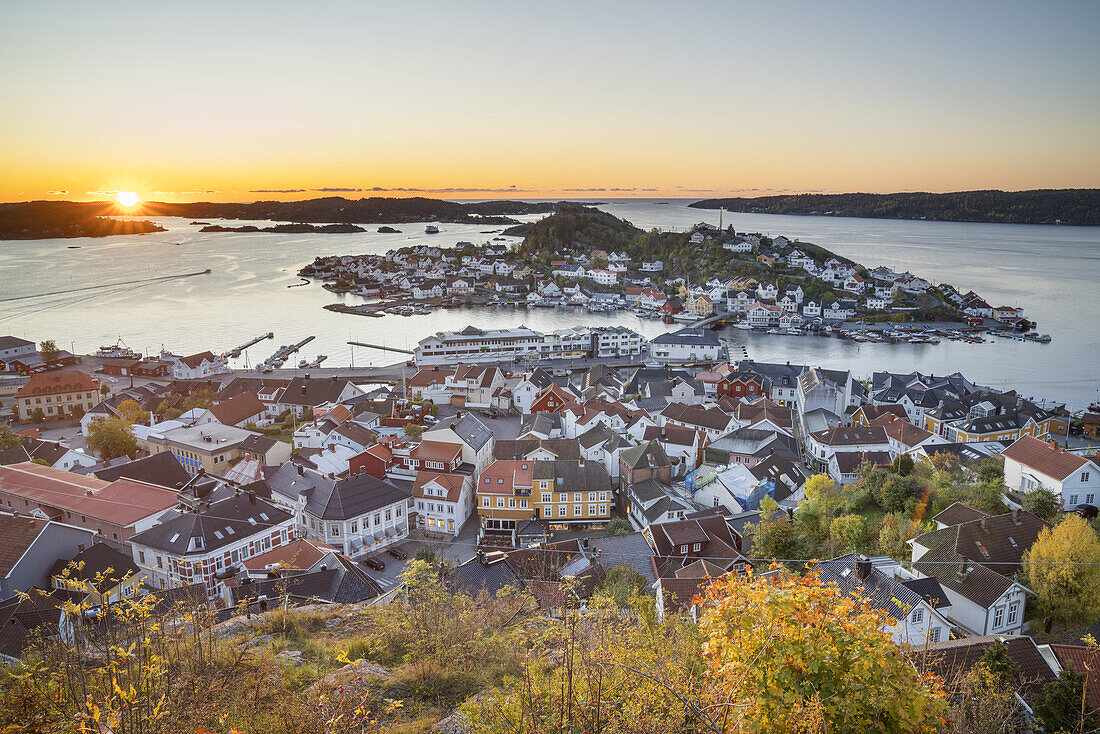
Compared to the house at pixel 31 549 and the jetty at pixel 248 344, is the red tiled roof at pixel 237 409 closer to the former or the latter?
the house at pixel 31 549

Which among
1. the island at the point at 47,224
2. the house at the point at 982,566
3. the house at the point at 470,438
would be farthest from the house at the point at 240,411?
the island at the point at 47,224

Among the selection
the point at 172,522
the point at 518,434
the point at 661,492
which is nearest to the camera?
the point at 172,522

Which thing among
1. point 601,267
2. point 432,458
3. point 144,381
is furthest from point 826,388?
point 601,267

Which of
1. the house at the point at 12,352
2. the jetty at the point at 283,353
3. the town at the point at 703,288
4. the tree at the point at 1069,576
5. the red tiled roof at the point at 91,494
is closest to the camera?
the tree at the point at 1069,576

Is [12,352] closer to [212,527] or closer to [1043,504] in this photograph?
[212,527]

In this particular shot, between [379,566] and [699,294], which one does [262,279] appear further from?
[379,566]

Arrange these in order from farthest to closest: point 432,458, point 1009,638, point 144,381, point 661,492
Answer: point 144,381, point 432,458, point 661,492, point 1009,638

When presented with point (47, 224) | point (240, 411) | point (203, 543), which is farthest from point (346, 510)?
point (47, 224)
